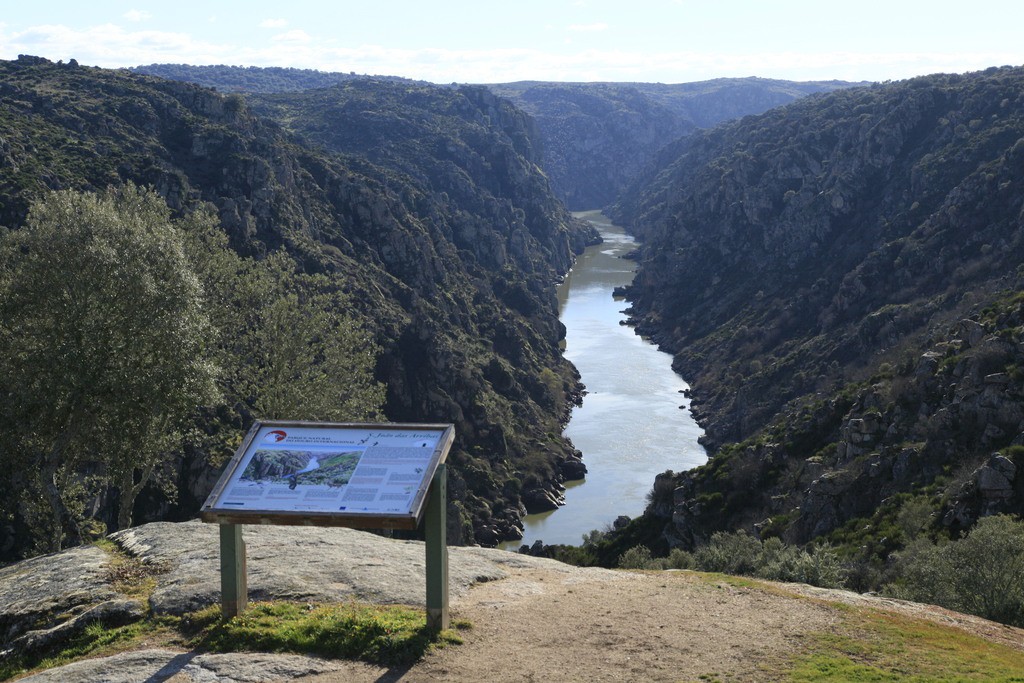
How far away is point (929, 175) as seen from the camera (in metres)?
114

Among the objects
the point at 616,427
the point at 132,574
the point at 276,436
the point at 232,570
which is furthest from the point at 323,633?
the point at 616,427

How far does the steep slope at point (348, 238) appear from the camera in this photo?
7862 cm

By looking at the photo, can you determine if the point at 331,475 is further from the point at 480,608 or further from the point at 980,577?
the point at 980,577

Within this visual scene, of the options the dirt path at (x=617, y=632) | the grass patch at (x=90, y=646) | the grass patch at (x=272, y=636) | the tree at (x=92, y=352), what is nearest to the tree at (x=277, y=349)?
the tree at (x=92, y=352)

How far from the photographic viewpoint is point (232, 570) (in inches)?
704

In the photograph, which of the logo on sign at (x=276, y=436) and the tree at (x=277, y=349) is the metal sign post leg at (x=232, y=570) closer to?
the logo on sign at (x=276, y=436)

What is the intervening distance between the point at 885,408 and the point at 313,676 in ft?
151

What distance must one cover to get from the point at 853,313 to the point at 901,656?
88751mm

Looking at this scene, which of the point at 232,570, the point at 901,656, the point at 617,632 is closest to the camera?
the point at 901,656

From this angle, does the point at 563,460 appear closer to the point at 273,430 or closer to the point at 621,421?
the point at 621,421

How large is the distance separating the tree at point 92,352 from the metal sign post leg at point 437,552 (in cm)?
1332

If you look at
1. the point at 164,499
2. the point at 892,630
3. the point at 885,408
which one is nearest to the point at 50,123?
the point at 164,499

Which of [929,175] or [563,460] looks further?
[929,175]

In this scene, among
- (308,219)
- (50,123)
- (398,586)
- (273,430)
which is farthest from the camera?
(308,219)
